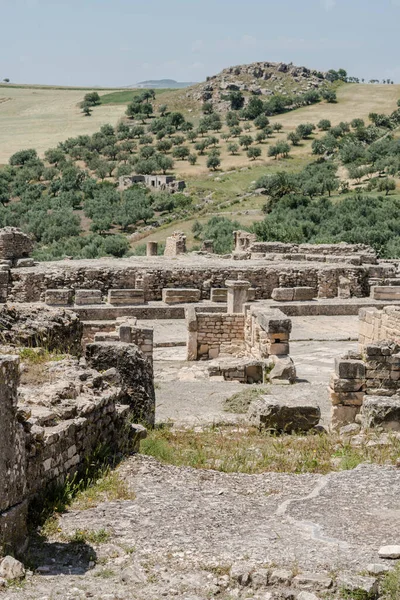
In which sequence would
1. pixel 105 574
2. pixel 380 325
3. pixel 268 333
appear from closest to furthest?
1. pixel 105 574
2. pixel 380 325
3. pixel 268 333

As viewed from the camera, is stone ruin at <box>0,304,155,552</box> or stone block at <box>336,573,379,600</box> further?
stone ruin at <box>0,304,155,552</box>

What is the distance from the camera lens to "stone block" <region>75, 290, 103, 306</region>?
70.2 feet

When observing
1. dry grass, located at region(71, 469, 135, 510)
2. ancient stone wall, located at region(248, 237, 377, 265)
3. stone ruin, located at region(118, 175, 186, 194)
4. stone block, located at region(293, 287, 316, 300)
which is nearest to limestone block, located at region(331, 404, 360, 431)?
dry grass, located at region(71, 469, 135, 510)

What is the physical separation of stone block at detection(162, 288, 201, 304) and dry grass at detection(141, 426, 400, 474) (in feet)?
39.7

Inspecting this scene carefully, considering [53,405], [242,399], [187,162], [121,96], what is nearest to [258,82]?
[121,96]

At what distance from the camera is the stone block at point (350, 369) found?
11.1 meters

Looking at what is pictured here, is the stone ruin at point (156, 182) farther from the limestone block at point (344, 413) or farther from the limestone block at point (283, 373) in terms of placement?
the limestone block at point (344, 413)

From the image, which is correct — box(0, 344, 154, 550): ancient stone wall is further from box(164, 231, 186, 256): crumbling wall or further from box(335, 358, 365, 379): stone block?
box(164, 231, 186, 256): crumbling wall

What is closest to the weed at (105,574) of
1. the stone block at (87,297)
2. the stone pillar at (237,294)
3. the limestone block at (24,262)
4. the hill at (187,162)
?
the stone pillar at (237,294)

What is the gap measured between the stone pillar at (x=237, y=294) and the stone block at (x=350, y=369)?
8.96 metres

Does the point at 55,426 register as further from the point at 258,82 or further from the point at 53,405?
the point at 258,82

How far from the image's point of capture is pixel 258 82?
131 m

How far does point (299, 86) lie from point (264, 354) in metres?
118

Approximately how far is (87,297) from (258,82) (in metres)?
116
